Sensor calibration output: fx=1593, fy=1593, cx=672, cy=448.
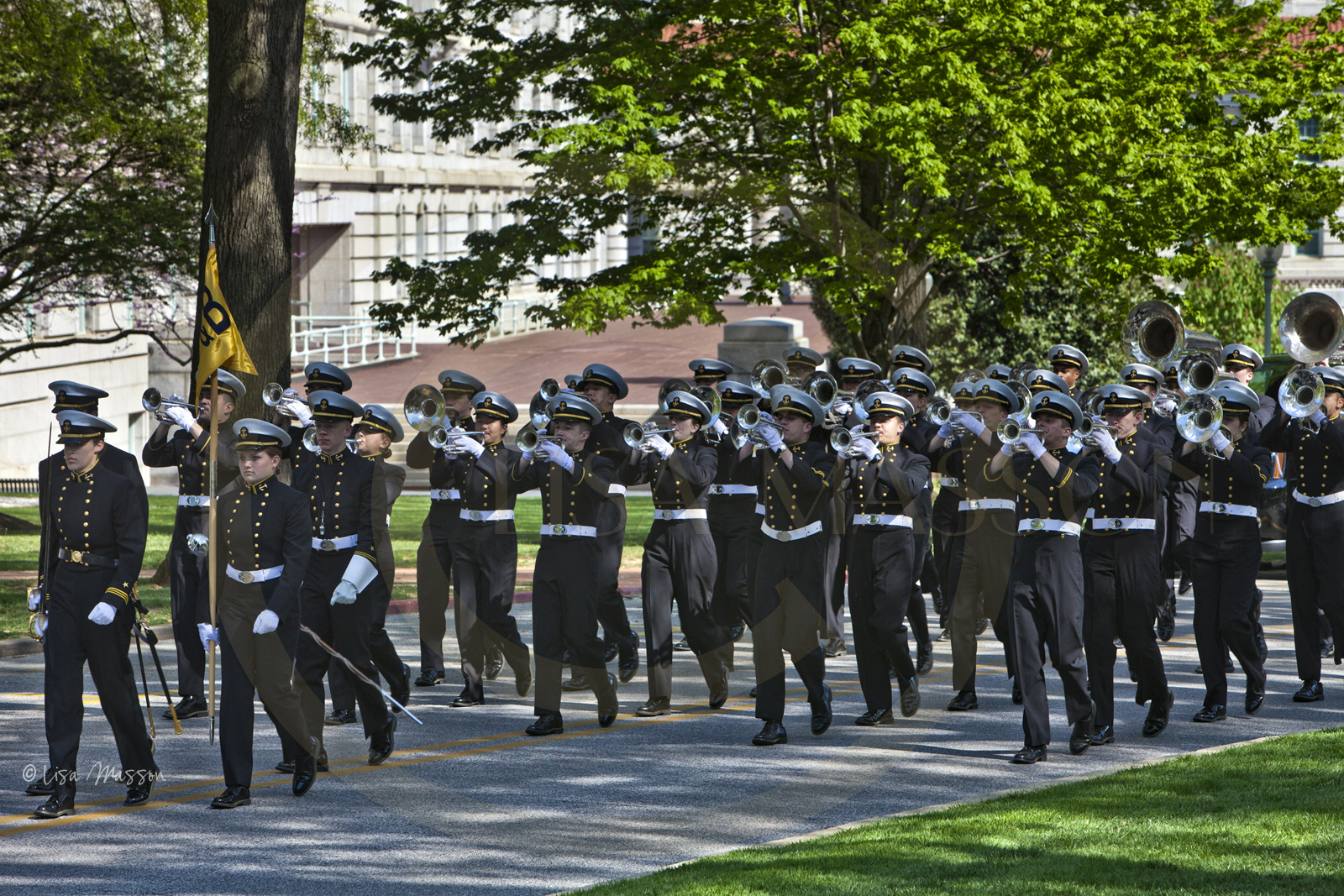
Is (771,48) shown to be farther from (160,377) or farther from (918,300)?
(160,377)

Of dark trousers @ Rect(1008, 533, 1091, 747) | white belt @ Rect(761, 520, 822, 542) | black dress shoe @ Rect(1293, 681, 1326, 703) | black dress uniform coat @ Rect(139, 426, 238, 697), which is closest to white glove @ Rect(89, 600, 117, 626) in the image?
black dress uniform coat @ Rect(139, 426, 238, 697)

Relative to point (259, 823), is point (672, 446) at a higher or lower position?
higher

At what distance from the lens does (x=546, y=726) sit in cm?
927

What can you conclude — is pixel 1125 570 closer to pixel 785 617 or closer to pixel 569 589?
pixel 785 617

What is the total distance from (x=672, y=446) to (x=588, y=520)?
1.34m

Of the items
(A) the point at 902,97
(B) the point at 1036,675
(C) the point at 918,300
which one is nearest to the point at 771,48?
(A) the point at 902,97

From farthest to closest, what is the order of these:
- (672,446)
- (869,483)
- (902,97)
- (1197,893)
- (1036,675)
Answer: (902,97), (672,446), (869,483), (1036,675), (1197,893)

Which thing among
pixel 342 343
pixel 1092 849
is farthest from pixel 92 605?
pixel 342 343

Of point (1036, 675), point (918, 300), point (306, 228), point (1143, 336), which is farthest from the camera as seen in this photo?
point (306, 228)

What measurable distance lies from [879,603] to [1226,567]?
2254 millimetres

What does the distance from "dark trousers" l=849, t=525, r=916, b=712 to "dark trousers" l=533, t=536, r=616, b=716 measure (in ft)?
5.01

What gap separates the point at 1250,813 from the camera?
7.03 meters

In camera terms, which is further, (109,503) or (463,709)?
(463,709)

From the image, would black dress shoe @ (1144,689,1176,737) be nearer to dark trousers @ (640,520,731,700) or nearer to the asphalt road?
the asphalt road
